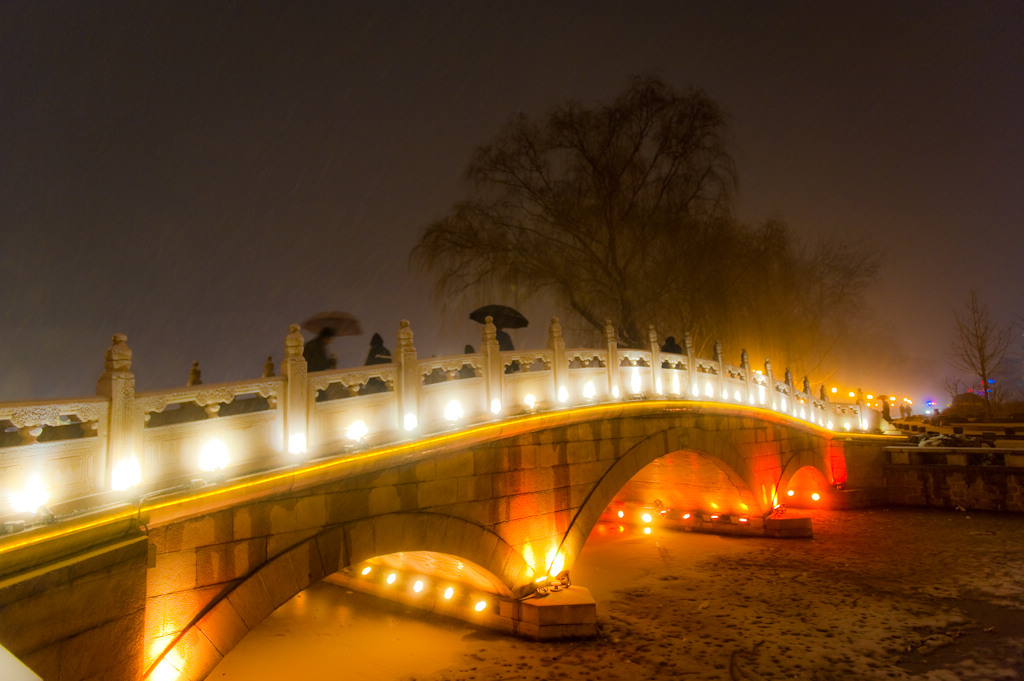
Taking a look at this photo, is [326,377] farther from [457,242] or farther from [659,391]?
[457,242]

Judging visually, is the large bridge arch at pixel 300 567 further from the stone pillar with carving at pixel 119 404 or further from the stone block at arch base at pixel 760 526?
Answer: the stone block at arch base at pixel 760 526

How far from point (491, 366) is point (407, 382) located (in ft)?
4.66

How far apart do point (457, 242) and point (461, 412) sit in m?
6.41

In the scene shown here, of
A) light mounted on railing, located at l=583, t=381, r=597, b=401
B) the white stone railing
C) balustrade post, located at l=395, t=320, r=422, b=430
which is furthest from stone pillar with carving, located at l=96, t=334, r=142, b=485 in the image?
light mounted on railing, located at l=583, t=381, r=597, b=401

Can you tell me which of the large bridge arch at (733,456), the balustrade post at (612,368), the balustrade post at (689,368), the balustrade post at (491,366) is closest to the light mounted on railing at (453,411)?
the balustrade post at (491,366)

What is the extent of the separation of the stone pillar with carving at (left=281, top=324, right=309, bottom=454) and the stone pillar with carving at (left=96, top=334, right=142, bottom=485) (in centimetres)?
124

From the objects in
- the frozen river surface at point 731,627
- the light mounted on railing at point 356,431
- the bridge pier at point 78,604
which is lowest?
the frozen river surface at point 731,627

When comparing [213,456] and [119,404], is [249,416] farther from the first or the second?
[119,404]

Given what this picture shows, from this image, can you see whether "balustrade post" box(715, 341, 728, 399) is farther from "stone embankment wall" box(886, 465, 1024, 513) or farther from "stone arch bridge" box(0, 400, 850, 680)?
"stone embankment wall" box(886, 465, 1024, 513)

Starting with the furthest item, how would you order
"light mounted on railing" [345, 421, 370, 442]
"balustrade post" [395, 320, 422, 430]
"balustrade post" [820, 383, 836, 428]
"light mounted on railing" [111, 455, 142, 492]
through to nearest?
1. "balustrade post" [820, 383, 836, 428]
2. "balustrade post" [395, 320, 422, 430]
3. "light mounted on railing" [345, 421, 370, 442]
4. "light mounted on railing" [111, 455, 142, 492]

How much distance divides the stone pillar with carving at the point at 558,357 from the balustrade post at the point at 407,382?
258 centimetres

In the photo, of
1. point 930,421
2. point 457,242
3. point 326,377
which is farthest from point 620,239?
point 930,421

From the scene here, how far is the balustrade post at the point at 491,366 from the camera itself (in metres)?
7.80

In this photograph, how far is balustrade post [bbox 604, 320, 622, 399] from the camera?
9.92 metres
